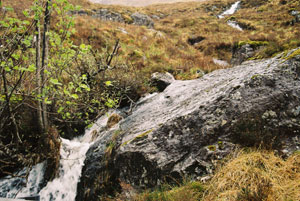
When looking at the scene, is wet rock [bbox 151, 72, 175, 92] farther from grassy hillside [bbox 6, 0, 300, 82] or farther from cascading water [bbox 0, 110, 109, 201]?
cascading water [bbox 0, 110, 109, 201]

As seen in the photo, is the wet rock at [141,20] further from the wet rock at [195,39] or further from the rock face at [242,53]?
the rock face at [242,53]

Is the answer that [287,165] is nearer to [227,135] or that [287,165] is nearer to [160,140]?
[227,135]

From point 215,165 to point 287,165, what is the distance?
908 millimetres

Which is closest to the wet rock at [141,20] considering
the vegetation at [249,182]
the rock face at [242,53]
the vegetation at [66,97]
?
the vegetation at [66,97]

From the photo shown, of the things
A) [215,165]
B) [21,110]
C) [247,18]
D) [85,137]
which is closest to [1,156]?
[21,110]

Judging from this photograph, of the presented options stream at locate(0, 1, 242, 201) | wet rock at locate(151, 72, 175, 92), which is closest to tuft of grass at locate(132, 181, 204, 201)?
stream at locate(0, 1, 242, 201)

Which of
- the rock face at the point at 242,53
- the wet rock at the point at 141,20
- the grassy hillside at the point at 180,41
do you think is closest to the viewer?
the grassy hillside at the point at 180,41

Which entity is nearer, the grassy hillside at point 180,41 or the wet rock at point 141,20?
the grassy hillside at point 180,41

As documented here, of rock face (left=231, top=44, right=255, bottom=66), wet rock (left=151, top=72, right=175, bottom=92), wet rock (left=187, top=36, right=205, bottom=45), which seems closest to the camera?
wet rock (left=151, top=72, right=175, bottom=92)

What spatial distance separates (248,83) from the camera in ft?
9.42

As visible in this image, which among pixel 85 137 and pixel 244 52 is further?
pixel 244 52

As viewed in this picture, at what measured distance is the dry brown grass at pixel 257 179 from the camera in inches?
72.4

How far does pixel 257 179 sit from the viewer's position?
209 cm

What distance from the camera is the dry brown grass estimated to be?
184 centimetres
